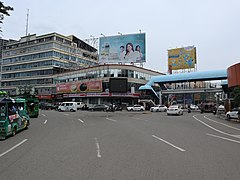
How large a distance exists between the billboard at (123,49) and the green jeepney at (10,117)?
39551 mm

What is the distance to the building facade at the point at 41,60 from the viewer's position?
7312 cm

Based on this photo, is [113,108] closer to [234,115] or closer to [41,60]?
[234,115]

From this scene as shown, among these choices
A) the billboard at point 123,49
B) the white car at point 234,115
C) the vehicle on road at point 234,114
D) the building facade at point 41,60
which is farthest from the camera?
the building facade at point 41,60

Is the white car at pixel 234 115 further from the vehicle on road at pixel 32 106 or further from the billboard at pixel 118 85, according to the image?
the billboard at pixel 118 85

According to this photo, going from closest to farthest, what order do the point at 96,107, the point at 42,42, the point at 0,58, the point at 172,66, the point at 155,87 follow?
1. the point at 96,107
2. the point at 172,66
3. the point at 155,87
4. the point at 42,42
5. the point at 0,58

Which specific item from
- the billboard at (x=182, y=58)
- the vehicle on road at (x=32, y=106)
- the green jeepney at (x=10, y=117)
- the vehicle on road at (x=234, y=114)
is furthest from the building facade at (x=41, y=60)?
the green jeepney at (x=10, y=117)

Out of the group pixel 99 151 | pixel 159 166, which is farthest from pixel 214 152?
pixel 99 151

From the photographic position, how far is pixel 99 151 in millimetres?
8836

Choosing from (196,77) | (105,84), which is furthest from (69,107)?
(196,77)

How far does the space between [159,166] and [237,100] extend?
62.1 ft

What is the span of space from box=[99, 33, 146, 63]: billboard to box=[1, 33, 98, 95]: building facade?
21050 mm

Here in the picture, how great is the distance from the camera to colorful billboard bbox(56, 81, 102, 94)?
56.7 meters

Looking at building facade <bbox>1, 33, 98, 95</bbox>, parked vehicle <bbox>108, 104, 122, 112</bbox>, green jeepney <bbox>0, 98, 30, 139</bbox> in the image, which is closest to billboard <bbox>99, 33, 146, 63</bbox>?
parked vehicle <bbox>108, 104, 122, 112</bbox>

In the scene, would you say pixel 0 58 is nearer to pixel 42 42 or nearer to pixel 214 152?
pixel 42 42
